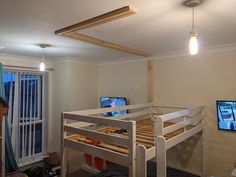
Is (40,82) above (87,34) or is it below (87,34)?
below

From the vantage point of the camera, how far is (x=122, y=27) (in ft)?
7.02

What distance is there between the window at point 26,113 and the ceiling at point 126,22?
1216 millimetres

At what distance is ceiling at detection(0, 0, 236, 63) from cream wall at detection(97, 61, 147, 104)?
1.18m

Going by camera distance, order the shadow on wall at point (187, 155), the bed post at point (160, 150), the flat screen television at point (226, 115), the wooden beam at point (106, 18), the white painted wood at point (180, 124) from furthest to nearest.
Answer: the shadow on wall at point (187, 155)
the flat screen television at point (226, 115)
the white painted wood at point (180, 124)
the bed post at point (160, 150)
the wooden beam at point (106, 18)

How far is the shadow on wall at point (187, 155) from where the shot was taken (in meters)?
3.34

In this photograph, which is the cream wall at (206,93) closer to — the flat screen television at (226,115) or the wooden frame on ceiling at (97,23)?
the flat screen television at (226,115)

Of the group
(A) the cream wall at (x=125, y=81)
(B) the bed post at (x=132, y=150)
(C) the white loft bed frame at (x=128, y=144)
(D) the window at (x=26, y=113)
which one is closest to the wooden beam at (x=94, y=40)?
(A) the cream wall at (x=125, y=81)

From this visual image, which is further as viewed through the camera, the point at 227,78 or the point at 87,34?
the point at 227,78

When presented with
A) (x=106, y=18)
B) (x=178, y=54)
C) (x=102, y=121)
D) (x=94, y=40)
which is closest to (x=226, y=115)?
(x=178, y=54)

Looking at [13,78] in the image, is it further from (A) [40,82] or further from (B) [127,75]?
(B) [127,75]

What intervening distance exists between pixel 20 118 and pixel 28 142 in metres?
0.59

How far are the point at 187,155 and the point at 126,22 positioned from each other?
8.99 feet

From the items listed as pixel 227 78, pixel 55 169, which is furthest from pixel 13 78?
pixel 227 78

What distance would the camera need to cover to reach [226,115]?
295 cm
